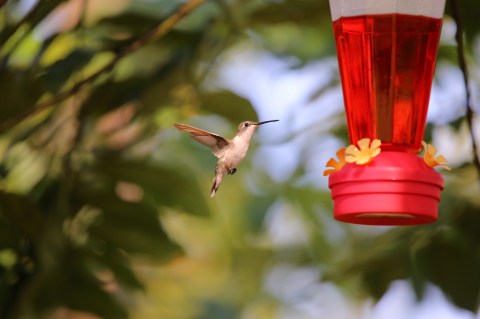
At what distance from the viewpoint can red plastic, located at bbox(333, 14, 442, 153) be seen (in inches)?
89.0

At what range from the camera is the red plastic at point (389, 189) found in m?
1.95

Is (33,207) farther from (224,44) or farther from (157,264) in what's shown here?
(224,44)

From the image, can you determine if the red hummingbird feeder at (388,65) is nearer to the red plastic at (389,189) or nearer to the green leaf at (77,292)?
the red plastic at (389,189)

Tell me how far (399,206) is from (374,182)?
0.08 meters

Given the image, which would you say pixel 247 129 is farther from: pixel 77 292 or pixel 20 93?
pixel 77 292

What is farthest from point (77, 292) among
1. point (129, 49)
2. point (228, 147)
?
point (228, 147)

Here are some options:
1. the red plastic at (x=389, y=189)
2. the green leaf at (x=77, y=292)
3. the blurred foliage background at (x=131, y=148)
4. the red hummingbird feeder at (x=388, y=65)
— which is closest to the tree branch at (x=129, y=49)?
the blurred foliage background at (x=131, y=148)

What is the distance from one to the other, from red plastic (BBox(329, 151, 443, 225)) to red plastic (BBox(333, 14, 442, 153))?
0.73 feet

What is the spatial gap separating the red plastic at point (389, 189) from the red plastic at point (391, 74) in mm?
222

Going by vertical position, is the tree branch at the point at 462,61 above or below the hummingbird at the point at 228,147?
below

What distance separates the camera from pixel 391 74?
2275 mm

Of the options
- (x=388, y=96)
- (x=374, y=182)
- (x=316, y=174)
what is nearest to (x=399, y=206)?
(x=374, y=182)

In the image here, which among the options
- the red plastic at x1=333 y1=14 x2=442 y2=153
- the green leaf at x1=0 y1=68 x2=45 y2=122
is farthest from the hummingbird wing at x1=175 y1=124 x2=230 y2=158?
the green leaf at x1=0 y1=68 x2=45 y2=122

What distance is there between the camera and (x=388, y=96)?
2.29 metres
